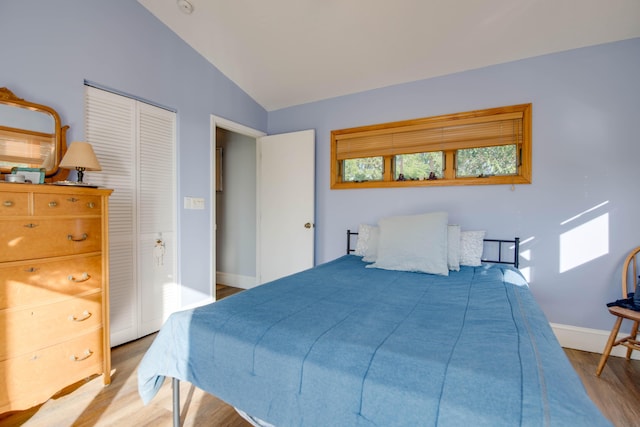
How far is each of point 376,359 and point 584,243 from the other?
2.37 metres

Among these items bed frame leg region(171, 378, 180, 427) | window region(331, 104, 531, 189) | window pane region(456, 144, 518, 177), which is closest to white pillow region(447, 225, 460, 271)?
window region(331, 104, 531, 189)

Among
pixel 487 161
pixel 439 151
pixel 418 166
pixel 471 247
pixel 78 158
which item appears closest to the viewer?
pixel 78 158

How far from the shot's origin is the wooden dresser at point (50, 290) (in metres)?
1.44

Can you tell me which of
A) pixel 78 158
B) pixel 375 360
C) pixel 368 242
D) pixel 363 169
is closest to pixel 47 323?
pixel 78 158

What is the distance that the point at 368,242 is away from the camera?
2721 mm

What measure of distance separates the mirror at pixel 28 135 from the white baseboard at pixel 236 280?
2491 millimetres

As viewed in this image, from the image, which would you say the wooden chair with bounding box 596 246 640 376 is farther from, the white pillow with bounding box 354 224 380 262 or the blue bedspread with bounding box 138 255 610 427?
the white pillow with bounding box 354 224 380 262

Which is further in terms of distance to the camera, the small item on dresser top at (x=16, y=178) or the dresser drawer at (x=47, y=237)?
the small item on dresser top at (x=16, y=178)

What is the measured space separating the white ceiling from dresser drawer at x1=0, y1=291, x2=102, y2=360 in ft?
7.51

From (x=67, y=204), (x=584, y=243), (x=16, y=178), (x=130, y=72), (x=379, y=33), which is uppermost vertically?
(x=379, y=33)

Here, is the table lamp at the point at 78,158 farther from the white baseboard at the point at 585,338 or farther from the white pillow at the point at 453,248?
the white baseboard at the point at 585,338

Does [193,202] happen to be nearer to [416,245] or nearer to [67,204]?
[67,204]

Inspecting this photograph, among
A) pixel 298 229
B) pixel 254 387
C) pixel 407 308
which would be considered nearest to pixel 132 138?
pixel 298 229

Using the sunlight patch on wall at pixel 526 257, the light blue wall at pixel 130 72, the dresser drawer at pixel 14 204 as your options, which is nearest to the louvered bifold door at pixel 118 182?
the light blue wall at pixel 130 72
